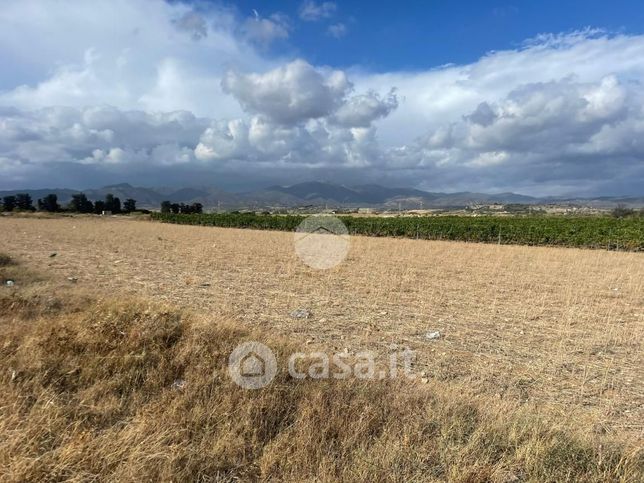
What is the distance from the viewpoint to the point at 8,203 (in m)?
117

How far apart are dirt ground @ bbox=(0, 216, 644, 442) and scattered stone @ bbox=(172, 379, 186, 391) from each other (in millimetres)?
2840

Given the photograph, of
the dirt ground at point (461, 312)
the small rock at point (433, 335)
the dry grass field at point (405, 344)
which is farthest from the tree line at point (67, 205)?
the small rock at point (433, 335)

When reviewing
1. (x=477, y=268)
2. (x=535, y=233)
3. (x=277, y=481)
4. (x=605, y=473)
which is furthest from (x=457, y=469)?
(x=535, y=233)

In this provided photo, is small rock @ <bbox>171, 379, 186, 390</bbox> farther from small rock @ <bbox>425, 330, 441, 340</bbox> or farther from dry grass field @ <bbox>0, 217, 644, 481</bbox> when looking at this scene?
small rock @ <bbox>425, 330, 441, 340</bbox>

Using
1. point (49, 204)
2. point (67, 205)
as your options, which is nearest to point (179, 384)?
point (49, 204)

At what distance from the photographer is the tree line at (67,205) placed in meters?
117

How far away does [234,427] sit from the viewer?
418 cm

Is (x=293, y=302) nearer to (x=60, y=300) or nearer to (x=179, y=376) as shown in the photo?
(x=60, y=300)

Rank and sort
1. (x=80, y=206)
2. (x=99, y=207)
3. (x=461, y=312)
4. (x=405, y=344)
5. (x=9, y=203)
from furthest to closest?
(x=99, y=207)
(x=80, y=206)
(x=9, y=203)
(x=461, y=312)
(x=405, y=344)

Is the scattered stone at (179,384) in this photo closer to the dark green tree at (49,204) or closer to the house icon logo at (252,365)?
the house icon logo at (252,365)

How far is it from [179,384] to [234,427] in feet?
3.97
